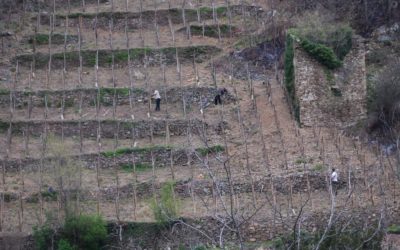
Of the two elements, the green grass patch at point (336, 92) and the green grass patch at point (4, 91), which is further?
the green grass patch at point (4, 91)

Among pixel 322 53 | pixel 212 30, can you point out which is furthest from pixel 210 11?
pixel 322 53

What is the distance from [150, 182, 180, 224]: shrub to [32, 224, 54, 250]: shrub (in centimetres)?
282

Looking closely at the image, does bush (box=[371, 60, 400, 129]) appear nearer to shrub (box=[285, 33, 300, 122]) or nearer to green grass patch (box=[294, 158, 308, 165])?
shrub (box=[285, 33, 300, 122])

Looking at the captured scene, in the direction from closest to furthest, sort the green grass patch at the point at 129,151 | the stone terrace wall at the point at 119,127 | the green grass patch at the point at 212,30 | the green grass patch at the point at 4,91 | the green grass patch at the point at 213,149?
the green grass patch at the point at 213,149 < the green grass patch at the point at 129,151 < the stone terrace wall at the point at 119,127 < the green grass patch at the point at 4,91 < the green grass patch at the point at 212,30

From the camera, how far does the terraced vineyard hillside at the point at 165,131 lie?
92.2 feet

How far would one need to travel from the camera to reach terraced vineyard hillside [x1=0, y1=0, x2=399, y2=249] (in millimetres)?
28109

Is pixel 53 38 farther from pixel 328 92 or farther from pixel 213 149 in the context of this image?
pixel 328 92

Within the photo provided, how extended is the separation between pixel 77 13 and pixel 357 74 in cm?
1131

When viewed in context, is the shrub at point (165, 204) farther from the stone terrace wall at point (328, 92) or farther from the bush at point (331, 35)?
the bush at point (331, 35)

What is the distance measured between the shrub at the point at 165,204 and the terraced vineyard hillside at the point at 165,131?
6.9 inches

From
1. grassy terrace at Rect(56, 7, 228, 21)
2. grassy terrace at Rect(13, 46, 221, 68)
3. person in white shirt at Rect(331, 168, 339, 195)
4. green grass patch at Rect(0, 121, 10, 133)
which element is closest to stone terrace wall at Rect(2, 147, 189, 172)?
green grass patch at Rect(0, 121, 10, 133)

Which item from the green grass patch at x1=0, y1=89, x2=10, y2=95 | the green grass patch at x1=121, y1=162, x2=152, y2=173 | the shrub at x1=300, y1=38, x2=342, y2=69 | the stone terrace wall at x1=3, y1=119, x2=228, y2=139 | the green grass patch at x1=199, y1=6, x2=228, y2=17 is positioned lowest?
the green grass patch at x1=121, y1=162, x2=152, y2=173

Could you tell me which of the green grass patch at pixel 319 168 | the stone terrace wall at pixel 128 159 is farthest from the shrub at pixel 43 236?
the green grass patch at pixel 319 168

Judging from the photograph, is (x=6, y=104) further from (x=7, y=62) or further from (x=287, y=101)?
(x=287, y=101)
